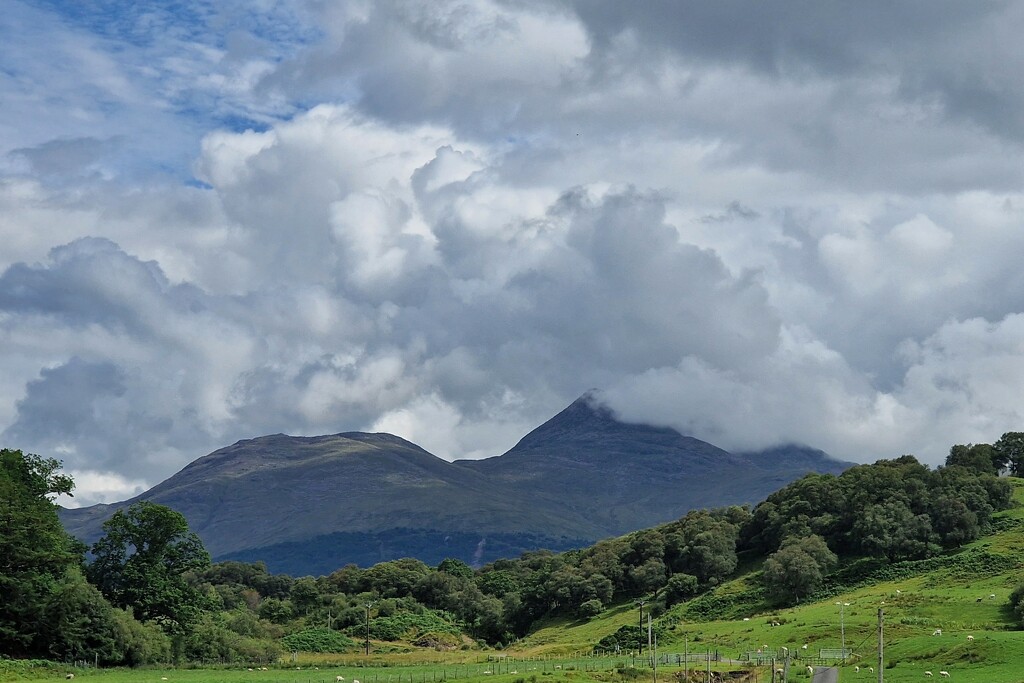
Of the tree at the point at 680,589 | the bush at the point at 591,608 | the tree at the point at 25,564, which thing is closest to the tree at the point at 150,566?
the tree at the point at 25,564

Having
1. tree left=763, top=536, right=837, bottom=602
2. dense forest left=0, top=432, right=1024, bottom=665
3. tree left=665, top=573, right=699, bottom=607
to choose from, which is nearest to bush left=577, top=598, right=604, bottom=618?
dense forest left=0, top=432, right=1024, bottom=665

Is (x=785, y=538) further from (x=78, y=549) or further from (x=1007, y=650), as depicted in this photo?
(x=78, y=549)

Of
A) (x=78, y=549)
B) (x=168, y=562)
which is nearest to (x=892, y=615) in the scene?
(x=168, y=562)

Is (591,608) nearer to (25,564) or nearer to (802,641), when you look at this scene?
(802,641)

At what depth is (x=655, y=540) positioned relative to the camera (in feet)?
583

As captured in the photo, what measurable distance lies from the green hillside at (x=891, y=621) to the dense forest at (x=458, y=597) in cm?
325

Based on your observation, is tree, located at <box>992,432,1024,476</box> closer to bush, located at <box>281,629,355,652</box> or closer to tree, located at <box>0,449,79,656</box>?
bush, located at <box>281,629,355,652</box>

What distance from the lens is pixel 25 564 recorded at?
378 ft

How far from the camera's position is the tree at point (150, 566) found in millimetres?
129250

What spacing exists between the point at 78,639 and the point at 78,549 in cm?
2754

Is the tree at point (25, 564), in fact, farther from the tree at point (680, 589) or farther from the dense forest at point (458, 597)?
the tree at point (680, 589)

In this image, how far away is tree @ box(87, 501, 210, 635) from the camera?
424 ft

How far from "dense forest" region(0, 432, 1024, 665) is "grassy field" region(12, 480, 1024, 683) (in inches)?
202

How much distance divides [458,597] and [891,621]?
103211mm
